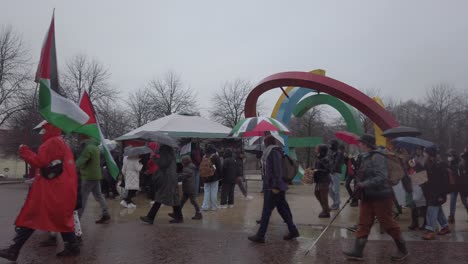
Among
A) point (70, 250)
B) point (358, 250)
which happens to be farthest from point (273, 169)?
point (70, 250)

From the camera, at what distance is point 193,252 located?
602 centimetres

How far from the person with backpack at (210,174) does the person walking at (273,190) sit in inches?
132

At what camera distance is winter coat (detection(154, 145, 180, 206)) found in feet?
26.1

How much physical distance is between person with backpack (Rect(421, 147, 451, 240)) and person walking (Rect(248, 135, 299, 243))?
2.41 m

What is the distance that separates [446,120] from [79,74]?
42618 mm

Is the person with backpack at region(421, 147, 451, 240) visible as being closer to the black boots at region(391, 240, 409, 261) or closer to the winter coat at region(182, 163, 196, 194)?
the black boots at region(391, 240, 409, 261)

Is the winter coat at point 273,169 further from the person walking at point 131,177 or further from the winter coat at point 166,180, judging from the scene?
the person walking at point 131,177

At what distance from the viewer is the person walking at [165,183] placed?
7.96 metres

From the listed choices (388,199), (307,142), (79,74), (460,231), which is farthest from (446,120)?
(388,199)

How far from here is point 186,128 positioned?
1470 centimetres

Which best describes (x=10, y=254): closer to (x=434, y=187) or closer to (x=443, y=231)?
(x=434, y=187)

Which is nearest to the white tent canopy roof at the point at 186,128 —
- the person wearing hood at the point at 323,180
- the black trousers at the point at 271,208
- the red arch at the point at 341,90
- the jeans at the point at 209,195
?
the red arch at the point at 341,90

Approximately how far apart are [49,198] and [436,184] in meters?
6.16

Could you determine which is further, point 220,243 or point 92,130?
point 92,130
